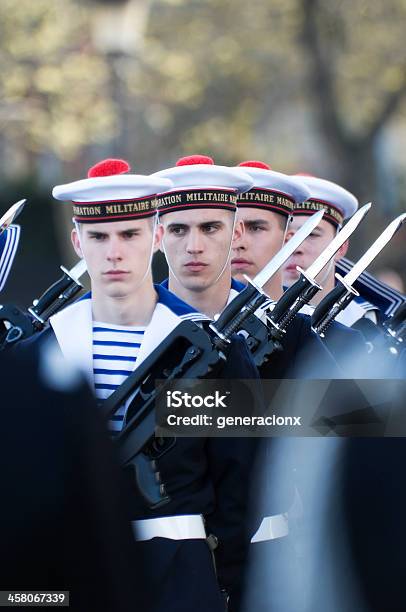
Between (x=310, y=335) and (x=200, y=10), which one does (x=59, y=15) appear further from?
(x=310, y=335)

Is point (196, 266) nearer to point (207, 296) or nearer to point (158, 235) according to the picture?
point (207, 296)

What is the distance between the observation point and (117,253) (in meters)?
3.95

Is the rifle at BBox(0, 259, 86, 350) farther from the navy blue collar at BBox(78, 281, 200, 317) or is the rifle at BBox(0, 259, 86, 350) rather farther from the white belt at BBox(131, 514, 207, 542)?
the white belt at BBox(131, 514, 207, 542)

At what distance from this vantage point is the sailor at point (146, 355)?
3.67 meters

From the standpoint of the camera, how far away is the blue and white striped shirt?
3834 millimetres

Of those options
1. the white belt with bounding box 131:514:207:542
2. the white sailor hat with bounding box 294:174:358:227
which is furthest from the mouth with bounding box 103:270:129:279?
the white sailor hat with bounding box 294:174:358:227

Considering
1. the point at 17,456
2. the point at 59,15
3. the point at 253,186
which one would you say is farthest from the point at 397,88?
the point at 17,456

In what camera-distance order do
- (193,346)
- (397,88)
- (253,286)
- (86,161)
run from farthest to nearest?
(86,161), (397,88), (253,286), (193,346)

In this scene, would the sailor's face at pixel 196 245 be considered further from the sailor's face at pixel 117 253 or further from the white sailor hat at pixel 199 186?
the sailor's face at pixel 117 253

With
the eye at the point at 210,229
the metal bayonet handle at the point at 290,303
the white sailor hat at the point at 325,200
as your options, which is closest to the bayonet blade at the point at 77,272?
the eye at the point at 210,229

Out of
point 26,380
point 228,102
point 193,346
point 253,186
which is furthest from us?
point 228,102

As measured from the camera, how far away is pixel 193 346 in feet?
12.2

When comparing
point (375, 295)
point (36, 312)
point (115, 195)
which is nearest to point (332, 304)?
point (115, 195)

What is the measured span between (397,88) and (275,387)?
1337 centimetres
